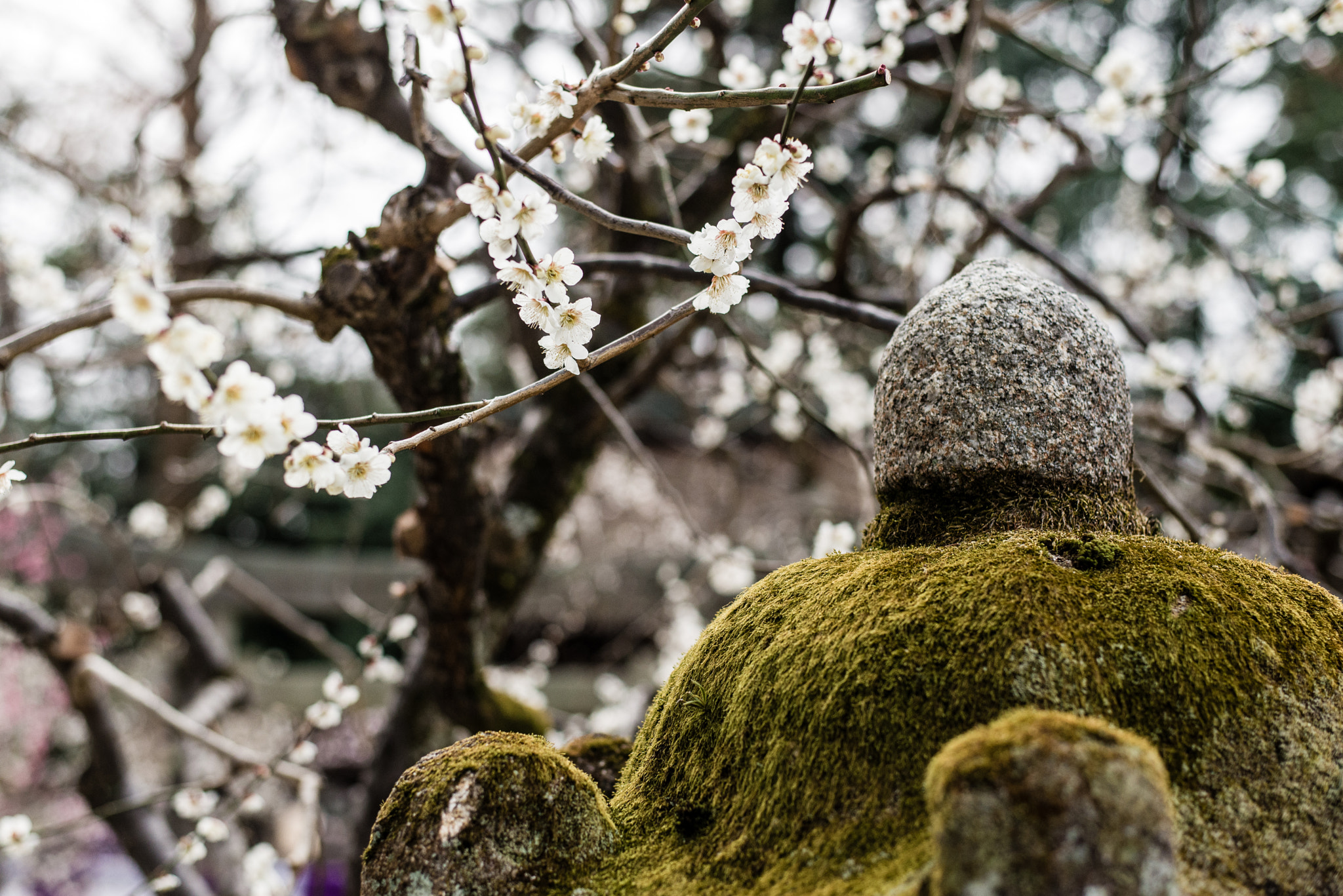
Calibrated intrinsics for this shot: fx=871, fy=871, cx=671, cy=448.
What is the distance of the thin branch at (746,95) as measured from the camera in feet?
4.37

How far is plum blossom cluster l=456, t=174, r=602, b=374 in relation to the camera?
1.38 meters

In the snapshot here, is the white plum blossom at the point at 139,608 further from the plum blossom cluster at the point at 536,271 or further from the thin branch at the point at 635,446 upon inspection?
the plum blossom cluster at the point at 536,271

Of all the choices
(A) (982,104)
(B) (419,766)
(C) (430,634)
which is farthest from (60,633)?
(A) (982,104)

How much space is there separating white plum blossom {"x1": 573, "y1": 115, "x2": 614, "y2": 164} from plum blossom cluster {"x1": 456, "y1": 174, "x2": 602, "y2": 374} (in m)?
0.23

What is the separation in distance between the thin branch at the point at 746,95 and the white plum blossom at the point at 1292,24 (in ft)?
7.25

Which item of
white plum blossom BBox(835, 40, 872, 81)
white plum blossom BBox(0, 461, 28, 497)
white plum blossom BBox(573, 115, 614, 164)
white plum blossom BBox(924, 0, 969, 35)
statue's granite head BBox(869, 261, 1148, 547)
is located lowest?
statue's granite head BBox(869, 261, 1148, 547)

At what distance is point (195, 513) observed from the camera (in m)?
6.50

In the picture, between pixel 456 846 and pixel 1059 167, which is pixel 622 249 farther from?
pixel 456 846

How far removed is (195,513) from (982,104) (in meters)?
5.95

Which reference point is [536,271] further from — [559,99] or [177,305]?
[177,305]

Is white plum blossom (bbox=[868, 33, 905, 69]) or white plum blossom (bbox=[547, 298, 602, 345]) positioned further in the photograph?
white plum blossom (bbox=[868, 33, 905, 69])

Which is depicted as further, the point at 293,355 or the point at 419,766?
the point at 293,355

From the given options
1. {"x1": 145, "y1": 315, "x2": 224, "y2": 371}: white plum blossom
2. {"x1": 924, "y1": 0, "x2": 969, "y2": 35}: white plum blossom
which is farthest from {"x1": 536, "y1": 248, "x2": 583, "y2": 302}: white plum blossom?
{"x1": 924, "y1": 0, "x2": 969, "y2": 35}: white plum blossom

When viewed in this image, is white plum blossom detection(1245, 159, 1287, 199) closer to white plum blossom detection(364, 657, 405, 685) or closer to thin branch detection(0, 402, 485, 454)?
thin branch detection(0, 402, 485, 454)
